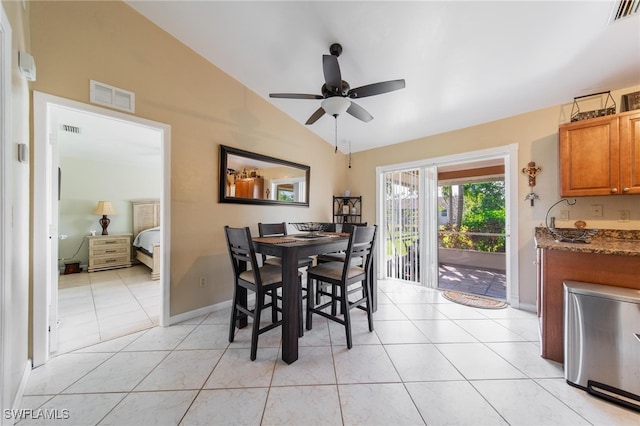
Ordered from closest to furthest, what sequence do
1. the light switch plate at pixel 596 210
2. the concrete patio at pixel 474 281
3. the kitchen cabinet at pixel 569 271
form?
the kitchen cabinet at pixel 569 271, the light switch plate at pixel 596 210, the concrete patio at pixel 474 281

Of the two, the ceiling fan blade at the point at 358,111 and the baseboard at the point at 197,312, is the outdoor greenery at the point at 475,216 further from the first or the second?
the baseboard at the point at 197,312

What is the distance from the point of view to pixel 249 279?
2020 millimetres

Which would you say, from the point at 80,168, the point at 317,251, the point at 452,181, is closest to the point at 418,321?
the point at 317,251

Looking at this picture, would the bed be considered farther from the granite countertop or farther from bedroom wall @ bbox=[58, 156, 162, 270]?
the granite countertop

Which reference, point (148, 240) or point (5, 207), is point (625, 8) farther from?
point (148, 240)

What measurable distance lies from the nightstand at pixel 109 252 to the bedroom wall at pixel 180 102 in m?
3.53

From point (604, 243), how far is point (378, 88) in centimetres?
229

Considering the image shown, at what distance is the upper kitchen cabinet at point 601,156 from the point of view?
2.04m

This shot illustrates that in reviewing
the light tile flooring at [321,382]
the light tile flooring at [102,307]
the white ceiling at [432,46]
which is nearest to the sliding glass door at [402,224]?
the white ceiling at [432,46]

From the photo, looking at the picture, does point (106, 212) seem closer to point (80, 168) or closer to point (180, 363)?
point (80, 168)

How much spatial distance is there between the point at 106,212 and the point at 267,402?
5447mm

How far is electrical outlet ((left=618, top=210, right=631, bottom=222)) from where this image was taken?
7.38 ft

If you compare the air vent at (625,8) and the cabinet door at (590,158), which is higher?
the air vent at (625,8)

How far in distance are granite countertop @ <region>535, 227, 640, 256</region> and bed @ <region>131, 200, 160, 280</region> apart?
5077 millimetres
